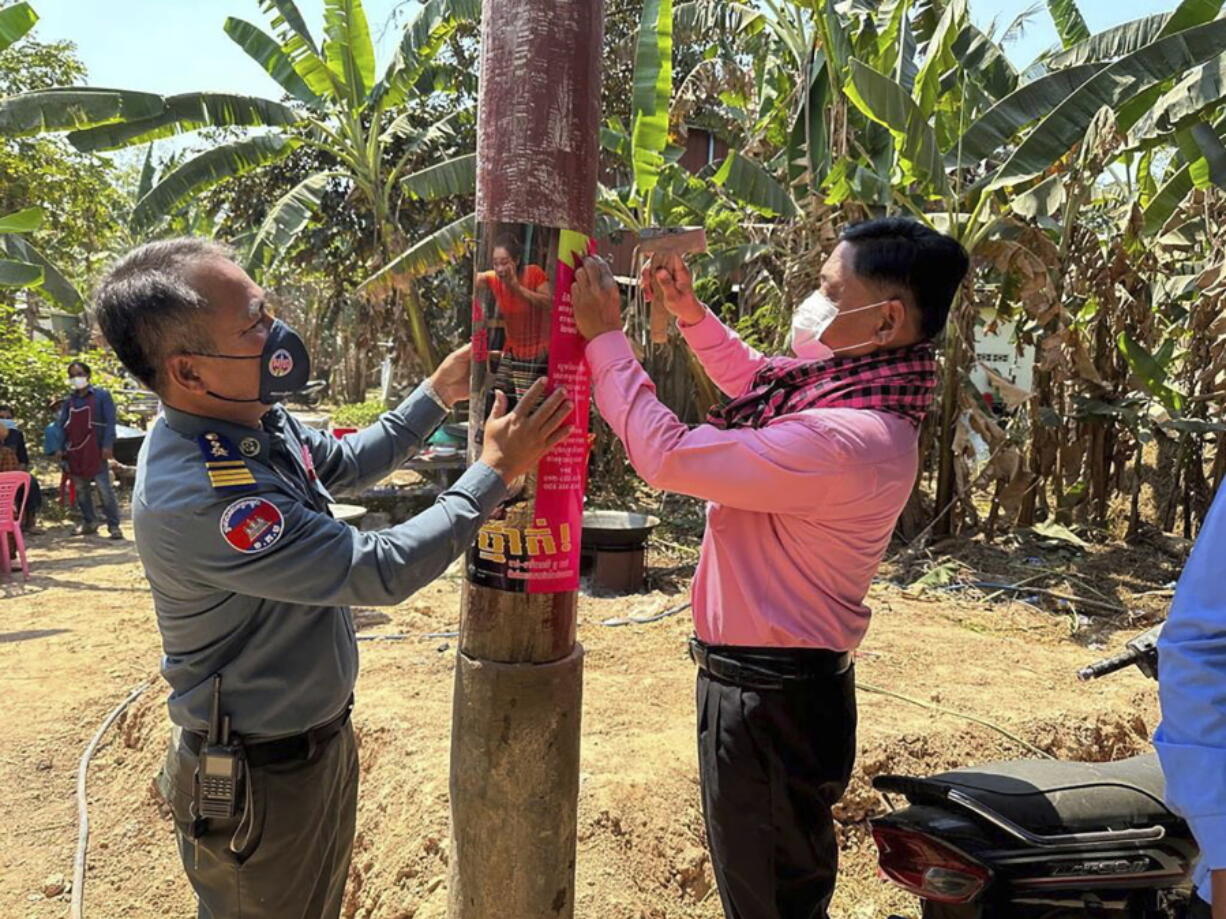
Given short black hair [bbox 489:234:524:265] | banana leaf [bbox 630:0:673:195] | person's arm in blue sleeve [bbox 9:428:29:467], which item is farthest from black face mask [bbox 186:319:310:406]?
person's arm in blue sleeve [bbox 9:428:29:467]

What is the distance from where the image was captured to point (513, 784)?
1.76 metres

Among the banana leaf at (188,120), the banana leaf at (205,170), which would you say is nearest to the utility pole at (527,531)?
the banana leaf at (188,120)

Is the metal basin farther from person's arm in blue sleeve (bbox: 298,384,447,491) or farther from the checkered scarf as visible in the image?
the checkered scarf

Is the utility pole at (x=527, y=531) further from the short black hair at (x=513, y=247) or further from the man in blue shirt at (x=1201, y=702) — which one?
the man in blue shirt at (x=1201, y=702)

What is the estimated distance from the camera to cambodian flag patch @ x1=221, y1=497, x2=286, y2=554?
1.67 metres

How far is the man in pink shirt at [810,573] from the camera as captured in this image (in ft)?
6.34

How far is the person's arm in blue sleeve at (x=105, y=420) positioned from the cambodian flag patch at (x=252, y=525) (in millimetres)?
9854

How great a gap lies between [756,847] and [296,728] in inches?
42.9

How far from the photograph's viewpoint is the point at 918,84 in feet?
22.3

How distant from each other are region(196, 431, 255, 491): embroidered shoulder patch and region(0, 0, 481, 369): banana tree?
788 centimetres

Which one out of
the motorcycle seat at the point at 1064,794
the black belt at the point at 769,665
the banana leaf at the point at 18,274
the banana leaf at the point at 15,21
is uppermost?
the banana leaf at the point at 15,21

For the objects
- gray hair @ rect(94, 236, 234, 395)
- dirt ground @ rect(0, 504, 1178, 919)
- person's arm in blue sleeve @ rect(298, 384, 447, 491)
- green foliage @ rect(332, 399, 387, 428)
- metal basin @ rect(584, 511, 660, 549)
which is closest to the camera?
gray hair @ rect(94, 236, 234, 395)

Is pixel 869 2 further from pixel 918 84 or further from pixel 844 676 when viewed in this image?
pixel 844 676

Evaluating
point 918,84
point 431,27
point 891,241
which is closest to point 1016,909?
point 891,241
